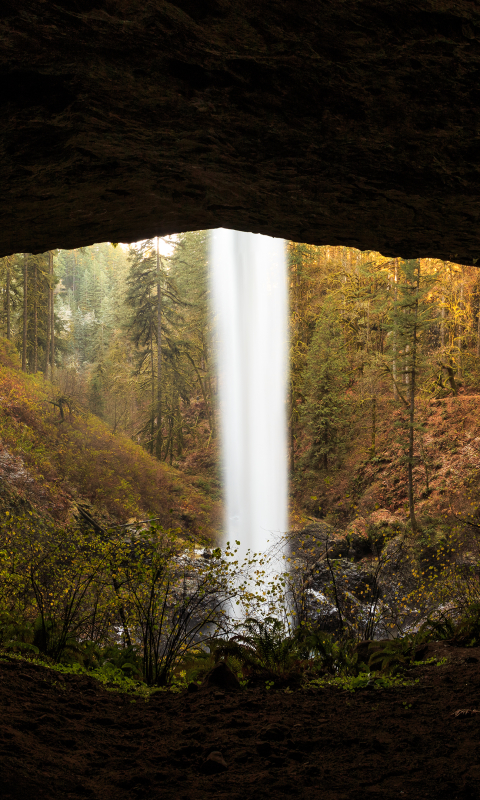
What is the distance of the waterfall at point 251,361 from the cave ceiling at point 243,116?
20029 mm

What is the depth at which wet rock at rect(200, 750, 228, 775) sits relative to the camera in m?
2.62

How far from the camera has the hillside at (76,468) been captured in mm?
16328

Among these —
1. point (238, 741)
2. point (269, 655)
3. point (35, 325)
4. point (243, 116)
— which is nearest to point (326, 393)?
point (35, 325)

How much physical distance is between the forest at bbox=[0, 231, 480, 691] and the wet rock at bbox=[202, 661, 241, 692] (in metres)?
0.28

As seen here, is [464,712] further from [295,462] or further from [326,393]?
[295,462]

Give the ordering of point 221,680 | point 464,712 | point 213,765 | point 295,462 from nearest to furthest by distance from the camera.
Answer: point 213,765
point 464,712
point 221,680
point 295,462

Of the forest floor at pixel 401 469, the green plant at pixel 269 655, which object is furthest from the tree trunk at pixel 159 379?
the green plant at pixel 269 655

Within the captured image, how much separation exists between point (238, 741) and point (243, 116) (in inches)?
147

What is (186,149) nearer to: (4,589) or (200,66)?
(200,66)

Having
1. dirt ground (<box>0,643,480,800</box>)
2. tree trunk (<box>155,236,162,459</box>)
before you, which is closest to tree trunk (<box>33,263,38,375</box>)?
tree trunk (<box>155,236,162,459</box>)

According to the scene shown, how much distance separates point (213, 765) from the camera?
2.64 meters

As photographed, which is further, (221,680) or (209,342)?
(209,342)

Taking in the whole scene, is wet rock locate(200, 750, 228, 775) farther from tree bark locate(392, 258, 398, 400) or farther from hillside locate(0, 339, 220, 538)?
tree bark locate(392, 258, 398, 400)

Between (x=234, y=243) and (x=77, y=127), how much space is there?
2605 centimetres
